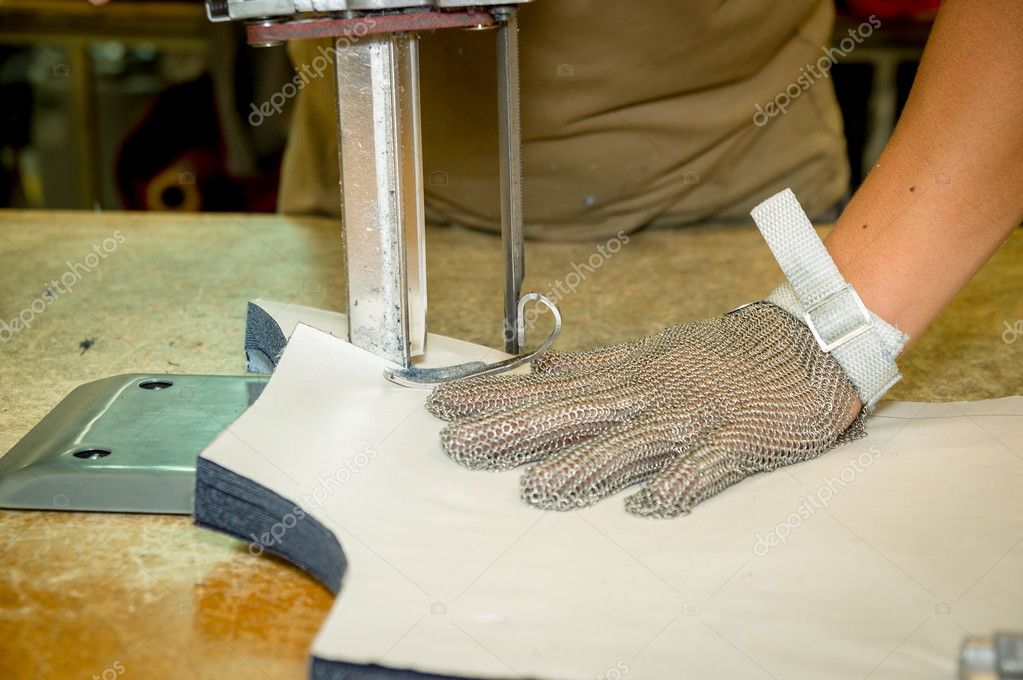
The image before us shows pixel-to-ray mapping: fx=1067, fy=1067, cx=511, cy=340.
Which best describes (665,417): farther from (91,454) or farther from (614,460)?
(91,454)

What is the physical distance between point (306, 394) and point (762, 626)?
1.29ft

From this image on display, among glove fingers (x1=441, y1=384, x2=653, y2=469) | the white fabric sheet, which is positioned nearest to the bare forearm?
the white fabric sheet

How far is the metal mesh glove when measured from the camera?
74 cm

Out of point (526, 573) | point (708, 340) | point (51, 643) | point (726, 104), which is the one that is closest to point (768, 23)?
point (726, 104)

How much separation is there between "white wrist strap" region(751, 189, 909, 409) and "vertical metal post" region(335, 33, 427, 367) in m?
0.28

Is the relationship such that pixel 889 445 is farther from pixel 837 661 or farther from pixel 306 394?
pixel 306 394

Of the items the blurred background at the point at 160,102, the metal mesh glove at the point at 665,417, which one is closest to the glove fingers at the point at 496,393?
the metal mesh glove at the point at 665,417

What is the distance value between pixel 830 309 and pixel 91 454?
23.3 inches

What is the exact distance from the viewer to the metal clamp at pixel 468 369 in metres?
0.86

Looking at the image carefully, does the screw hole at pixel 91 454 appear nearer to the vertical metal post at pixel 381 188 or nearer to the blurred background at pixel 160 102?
the vertical metal post at pixel 381 188

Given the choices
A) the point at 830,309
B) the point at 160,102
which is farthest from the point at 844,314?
the point at 160,102

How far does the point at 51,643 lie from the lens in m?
0.65

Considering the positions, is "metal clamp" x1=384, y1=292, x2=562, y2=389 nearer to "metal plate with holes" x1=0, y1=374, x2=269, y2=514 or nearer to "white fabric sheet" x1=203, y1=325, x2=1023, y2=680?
"white fabric sheet" x1=203, y1=325, x2=1023, y2=680

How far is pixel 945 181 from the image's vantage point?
2.77 feet
